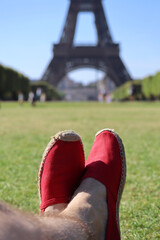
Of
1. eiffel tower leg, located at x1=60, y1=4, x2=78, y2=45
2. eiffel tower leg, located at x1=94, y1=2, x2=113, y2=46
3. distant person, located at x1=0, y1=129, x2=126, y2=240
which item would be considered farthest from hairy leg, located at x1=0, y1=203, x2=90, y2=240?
eiffel tower leg, located at x1=94, y1=2, x2=113, y2=46

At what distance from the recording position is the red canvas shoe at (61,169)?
145cm

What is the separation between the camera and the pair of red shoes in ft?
4.78

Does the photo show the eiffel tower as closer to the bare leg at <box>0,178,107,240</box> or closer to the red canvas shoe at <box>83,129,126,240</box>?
the red canvas shoe at <box>83,129,126,240</box>

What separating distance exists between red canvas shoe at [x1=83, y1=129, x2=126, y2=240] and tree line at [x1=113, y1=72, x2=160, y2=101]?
108ft

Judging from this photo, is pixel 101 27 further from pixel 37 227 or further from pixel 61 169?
pixel 37 227

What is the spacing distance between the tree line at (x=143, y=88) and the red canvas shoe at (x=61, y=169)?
33149 mm

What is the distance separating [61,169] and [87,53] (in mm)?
43058

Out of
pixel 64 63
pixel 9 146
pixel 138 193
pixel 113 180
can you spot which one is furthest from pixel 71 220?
pixel 64 63

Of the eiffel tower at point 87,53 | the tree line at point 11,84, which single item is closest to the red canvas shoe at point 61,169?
the tree line at point 11,84

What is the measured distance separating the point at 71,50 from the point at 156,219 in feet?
139

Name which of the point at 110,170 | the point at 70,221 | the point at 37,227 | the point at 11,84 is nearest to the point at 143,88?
the point at 11,84

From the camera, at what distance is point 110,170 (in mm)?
1581

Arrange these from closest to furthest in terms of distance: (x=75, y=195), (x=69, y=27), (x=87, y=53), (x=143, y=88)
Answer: (x=75, y=195) < (x=143, y=88) < (x=69, y=27) < (x=87, y=53)

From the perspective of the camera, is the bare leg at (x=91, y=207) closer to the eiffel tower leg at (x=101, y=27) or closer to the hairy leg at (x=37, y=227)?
the hairy leg at (x=37, y=227)
